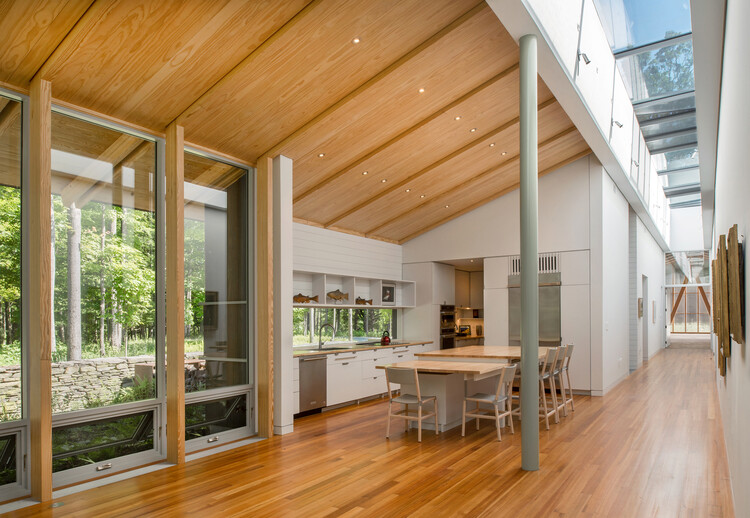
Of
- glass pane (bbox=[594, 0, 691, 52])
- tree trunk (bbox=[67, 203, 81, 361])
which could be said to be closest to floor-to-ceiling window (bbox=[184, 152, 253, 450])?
tree trunk (bbox=[67, 203, 81, 361])

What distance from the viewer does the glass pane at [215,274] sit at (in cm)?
548

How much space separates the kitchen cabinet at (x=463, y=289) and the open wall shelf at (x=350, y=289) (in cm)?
147

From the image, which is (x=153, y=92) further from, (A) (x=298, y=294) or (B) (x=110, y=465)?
(A) (x=298, y=294)

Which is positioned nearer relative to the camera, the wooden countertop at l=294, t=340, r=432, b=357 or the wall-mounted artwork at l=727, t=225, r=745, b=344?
the wall-mounted artwork at l=727, t=225, r=745, b=344

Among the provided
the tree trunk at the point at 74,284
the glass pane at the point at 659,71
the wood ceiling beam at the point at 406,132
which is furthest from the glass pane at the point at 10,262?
the glass pane at the point at 659,71

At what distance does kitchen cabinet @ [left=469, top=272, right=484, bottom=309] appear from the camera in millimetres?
12109

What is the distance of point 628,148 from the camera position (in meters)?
9.64

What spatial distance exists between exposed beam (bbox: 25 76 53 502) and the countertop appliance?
7.38 metres

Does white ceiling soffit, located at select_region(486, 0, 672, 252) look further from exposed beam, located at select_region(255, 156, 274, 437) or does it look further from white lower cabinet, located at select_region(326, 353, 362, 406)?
white lower cabinet, located at select_region(326, 353, 362, 406)

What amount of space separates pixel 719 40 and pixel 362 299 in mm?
6253

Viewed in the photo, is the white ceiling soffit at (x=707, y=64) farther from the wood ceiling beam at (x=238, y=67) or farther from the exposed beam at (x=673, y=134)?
the wood ceiling beam at (x=238, y=67)

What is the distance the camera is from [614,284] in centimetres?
987

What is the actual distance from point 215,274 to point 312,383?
222 cm

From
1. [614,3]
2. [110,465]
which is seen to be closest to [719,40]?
[614,3]
